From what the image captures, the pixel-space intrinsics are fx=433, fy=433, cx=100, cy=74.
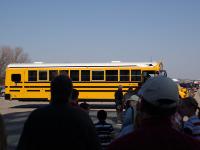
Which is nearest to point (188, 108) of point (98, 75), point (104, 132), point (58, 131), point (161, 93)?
point (104, 132)

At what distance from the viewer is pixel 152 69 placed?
23594 millimetres

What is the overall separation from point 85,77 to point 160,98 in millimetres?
21773

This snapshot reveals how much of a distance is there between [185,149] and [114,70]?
21635mm

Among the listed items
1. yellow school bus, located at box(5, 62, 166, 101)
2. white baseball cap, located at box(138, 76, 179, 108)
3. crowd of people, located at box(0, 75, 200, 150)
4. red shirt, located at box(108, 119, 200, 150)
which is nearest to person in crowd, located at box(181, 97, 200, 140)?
crowd of people, located at box(0, 75, 200, 150)

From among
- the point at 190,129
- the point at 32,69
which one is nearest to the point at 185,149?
the point at 190,129

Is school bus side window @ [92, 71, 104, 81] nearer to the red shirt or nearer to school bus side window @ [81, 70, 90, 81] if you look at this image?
school bus side window @ [81, 70, 90, 81]

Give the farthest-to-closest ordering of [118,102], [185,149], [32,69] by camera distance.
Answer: [32,69] < [118,102] < [185,149]

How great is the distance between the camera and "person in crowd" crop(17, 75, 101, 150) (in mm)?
3436

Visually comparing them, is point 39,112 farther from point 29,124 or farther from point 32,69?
point 32,69

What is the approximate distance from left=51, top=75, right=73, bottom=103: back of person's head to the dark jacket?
10cm

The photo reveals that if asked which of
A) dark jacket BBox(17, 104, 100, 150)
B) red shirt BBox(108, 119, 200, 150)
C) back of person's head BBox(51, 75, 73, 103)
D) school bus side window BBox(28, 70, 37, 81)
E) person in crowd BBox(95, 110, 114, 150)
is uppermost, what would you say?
back of person's head BBox(51, 75, 73, 103)

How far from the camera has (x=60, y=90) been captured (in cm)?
362

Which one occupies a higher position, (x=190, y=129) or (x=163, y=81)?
(x=163, y=81)

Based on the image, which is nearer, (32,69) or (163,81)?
(163,81)
